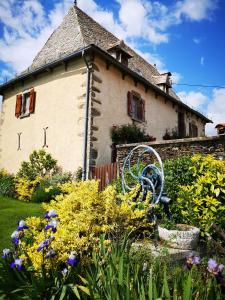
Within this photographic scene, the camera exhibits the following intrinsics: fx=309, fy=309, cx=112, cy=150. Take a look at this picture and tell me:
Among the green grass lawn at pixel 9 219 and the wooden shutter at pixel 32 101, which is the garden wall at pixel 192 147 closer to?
the green grass lawn at pixel 9 219

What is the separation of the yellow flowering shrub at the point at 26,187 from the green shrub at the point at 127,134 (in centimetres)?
366

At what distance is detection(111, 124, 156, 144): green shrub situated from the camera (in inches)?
522

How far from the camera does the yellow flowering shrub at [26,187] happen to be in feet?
37.6

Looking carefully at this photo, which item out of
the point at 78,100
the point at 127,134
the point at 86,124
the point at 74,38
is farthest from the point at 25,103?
the point at 127,134

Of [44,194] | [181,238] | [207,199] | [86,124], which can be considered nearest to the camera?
[181,238]

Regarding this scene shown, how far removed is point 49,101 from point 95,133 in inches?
128

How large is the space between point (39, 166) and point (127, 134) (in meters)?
4.03

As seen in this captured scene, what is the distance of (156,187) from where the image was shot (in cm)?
546

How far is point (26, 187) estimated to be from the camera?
38.5 feet

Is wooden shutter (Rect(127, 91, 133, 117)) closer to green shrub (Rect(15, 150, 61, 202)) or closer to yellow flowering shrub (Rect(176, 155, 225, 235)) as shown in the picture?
green shrub (Rect(15, 150, 61, 202))

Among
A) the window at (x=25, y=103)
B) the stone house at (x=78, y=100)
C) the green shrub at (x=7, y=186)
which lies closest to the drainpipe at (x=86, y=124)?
the stone house at (x=78, y=100)

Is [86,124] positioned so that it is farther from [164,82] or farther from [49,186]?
[164,82]

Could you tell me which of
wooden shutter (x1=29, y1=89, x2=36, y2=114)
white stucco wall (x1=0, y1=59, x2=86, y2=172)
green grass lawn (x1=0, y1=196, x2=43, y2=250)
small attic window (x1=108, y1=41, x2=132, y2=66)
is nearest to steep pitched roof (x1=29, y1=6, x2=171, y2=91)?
small attic window (x1=108, y1=41, x2=132, y2=66)

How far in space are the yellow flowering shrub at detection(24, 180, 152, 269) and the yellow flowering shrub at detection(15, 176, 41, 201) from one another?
7.45 metres
